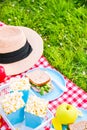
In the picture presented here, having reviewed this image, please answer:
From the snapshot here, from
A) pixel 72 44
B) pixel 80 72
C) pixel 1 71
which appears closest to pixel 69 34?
pixel 72 44

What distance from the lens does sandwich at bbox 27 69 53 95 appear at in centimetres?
413

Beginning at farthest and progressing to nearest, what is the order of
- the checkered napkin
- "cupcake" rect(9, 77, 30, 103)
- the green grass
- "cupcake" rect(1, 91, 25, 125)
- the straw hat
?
the green grass < the straw hat < the checkered napkin < "cupcake" rect(9, 77, 30, 103) < "cupcake" rect(1, 91, 25, 125)

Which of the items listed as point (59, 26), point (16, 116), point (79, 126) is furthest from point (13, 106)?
point (59, 26)

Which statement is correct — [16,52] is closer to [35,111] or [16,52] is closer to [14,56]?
[14,56]

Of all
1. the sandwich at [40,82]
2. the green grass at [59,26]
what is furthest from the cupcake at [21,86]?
the green grass at [59,26]

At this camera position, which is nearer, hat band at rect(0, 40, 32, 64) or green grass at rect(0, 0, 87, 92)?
hat band at rect(0, 40, 32, 64)

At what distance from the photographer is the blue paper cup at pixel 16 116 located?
3.53 m

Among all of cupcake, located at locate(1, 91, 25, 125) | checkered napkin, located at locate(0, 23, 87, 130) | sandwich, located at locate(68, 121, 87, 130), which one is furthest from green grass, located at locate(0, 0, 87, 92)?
cupcake, located at locate(1, 91, 25, 125)

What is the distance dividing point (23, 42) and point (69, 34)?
1.35 meters

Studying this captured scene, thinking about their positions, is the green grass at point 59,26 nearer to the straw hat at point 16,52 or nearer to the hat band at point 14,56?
the straw hat at point 16,52

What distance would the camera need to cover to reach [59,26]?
563cm

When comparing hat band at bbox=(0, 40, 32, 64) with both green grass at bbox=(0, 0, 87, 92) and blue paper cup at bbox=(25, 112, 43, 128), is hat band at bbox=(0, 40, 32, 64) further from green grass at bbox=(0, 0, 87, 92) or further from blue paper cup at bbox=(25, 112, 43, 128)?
blue paper cup at bbox=(25, 112, 43, 128)

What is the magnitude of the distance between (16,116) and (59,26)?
2.29m

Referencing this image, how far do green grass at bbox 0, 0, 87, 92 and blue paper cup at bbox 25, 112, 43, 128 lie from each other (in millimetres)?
1219
